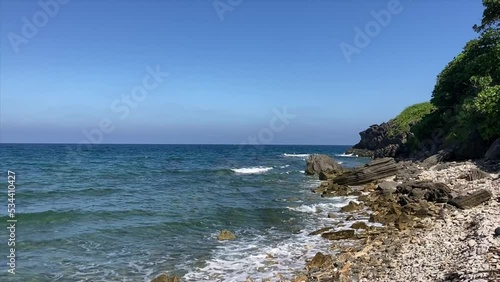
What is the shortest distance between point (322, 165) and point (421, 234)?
30778 millimetres

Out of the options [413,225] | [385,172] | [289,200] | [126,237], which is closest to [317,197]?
[289,200]

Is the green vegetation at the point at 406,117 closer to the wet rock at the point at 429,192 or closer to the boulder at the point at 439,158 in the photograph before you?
the boulder at the point at 439,158

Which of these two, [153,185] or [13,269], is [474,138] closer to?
[153,185]

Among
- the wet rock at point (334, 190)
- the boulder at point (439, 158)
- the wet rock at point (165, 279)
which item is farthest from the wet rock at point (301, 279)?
the boulder at point (439, 158)

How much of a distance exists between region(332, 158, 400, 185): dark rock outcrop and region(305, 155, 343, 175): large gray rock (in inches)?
374

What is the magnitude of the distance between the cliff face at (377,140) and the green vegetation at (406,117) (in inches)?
25.3

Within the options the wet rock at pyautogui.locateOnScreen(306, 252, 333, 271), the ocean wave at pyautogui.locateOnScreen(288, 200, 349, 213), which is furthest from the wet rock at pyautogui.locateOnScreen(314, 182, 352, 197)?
the wet rock at pyautogui.locateOnScreen(306, 252, 333, 271)

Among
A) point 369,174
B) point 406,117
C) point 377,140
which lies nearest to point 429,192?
point 369,174

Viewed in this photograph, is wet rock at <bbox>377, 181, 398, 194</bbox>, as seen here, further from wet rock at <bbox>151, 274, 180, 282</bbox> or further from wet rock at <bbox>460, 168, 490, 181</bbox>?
wet rock at <bbox>151, 274, 180, 282</bbox>

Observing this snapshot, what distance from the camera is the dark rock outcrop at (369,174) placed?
3188cm

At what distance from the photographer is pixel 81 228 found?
19.2m

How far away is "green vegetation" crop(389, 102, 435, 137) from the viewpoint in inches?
3014

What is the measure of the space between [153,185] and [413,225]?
88.6 feet

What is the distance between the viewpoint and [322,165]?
45.0m
